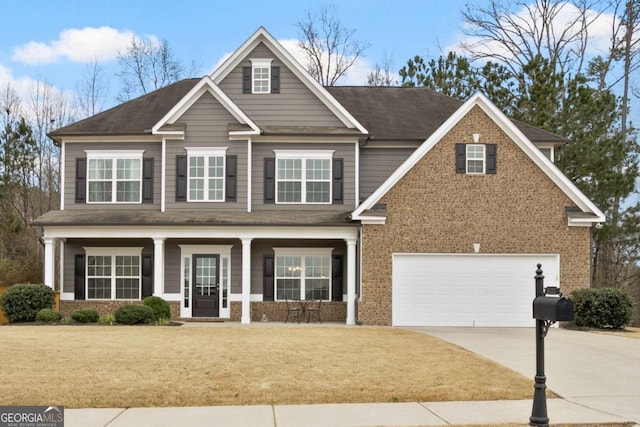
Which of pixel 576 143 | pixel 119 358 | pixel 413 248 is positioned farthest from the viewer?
pixel 576 143

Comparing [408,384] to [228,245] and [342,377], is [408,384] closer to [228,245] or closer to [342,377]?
[342,377]

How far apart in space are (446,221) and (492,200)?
4.96 feet

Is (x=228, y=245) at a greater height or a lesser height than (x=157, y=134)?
lesser

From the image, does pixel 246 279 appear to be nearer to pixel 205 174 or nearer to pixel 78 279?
pixel 205 174

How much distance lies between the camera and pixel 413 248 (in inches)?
883

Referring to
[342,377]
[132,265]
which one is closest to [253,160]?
[132,265]

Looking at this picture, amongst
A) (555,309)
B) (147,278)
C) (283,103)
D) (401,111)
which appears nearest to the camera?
(555,309)

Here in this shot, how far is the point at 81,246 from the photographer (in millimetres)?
25219

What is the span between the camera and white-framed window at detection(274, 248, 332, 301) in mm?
24688

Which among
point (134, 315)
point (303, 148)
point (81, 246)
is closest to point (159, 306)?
point (134, 315)

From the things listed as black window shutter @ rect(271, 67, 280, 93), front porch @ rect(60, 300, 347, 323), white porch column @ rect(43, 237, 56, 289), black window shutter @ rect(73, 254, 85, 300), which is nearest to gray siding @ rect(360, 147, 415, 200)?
black window shutter @ rect(271, 67, 280, 93)

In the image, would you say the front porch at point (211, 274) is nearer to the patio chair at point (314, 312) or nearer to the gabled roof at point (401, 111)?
the patio chair at point (314, 312)
